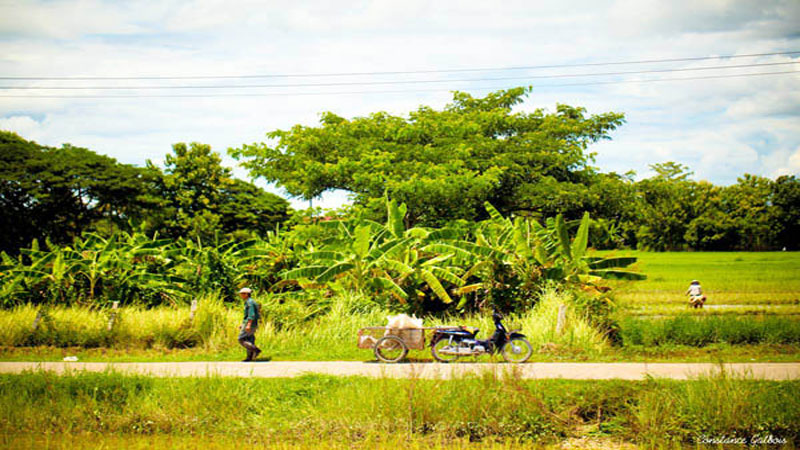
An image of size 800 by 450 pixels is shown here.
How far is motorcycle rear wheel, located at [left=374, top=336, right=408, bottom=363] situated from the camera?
10.8 meters

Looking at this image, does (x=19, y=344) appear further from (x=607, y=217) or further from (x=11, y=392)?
(x=607, y=217)

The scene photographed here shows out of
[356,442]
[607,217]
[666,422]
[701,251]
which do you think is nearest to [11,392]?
[356,442]

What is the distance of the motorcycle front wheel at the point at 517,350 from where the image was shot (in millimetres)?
10500

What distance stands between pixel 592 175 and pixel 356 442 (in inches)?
919

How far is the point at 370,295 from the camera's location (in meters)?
15.4

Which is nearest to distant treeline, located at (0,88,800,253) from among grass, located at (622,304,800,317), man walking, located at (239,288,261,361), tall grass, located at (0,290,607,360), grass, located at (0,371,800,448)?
grass, located at (622,304,800,317)

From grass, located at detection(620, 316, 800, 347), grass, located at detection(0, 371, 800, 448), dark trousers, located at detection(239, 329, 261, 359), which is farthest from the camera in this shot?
grass, located at detection(620, 316, 800, 347)

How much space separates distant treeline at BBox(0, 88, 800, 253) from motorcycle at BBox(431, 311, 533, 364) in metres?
8.84

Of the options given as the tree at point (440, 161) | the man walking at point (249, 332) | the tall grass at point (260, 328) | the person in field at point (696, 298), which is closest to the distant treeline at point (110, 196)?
the tree at point (440, 161)

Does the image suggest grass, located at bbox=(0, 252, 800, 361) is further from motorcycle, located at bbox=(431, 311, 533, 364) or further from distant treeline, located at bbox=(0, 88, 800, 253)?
distant treeline, located at bbox=(0, 88, 800, 253)

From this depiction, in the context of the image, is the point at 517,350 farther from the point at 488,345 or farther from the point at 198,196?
the point at 198,196

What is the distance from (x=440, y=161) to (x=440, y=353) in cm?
1353

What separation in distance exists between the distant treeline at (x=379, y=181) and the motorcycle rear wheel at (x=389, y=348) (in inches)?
359

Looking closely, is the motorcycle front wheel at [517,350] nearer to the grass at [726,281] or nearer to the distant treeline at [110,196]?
the grass at [726,281]
